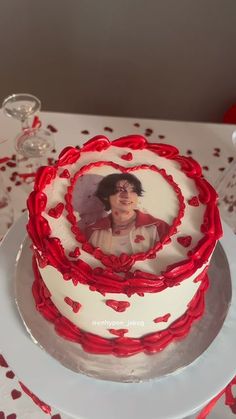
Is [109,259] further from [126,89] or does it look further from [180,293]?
[126,89]

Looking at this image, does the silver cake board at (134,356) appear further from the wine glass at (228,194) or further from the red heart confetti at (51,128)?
the red heart confetti at (51,128)

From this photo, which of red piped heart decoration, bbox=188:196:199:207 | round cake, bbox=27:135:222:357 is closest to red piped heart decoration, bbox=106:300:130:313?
round cake, bbox=27:135:222:357

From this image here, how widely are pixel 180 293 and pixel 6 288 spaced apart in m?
0.37

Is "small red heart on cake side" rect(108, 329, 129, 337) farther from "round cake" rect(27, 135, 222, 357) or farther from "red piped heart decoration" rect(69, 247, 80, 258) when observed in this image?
"red piped heart decoration" rect(69, 247, 80, 258)

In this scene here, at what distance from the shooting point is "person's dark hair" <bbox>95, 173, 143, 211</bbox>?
960mm

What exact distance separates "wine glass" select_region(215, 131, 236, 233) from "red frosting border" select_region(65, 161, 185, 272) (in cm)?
39

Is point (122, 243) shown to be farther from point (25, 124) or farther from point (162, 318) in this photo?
point (25, 124)

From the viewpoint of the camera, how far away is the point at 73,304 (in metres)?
0.92

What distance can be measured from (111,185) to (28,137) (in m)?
0.52

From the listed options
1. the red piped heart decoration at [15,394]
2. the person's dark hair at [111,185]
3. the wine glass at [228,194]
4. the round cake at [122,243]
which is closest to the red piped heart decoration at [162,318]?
the round cake at [122,243]

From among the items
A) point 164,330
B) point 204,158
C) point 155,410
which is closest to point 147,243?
point 164,330

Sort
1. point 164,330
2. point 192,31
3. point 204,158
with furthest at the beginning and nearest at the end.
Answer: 1. point 192,31
2. point 204,158
3. point 164,330

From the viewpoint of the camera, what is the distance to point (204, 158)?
1.47 m

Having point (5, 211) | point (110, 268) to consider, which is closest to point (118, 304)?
point (110, 268)
